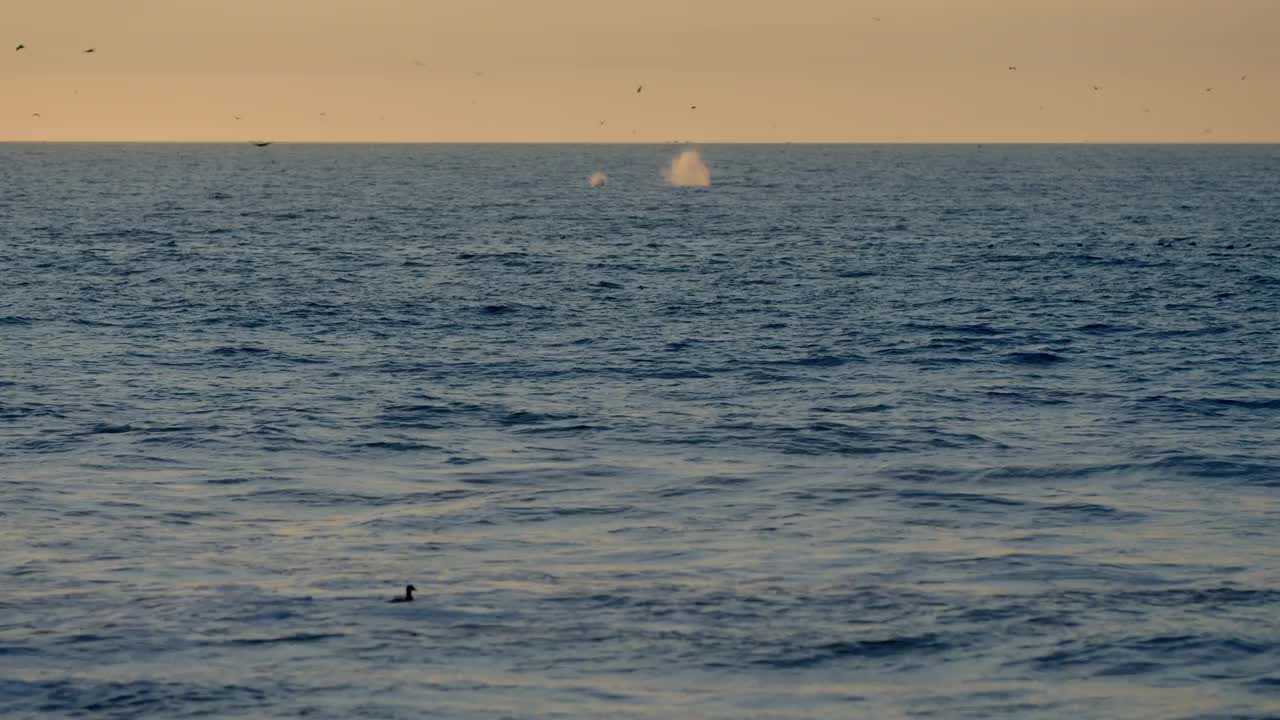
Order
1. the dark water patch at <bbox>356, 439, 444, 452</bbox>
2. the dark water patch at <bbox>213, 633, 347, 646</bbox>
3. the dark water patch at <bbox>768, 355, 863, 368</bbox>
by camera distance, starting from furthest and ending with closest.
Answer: the dark water patch at <bbox>768, 355, 863, 368</bbox> → the dark water patch at <bbox>356, 439, 444, 452</bbox> → the dark water patch at <bbox>213, 633, 347, 646</bbox>

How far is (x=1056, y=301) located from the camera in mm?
76688

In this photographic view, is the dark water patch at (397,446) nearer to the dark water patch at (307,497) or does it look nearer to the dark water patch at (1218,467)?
the dark water patch at (307,497)

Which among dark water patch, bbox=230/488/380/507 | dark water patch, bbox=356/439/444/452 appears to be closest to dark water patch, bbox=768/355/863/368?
dark water patch, bbox=356/439/444/452

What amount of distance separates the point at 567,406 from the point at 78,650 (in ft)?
76.6

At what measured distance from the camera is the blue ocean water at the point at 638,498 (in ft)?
83.2

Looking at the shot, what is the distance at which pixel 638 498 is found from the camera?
36844 mm

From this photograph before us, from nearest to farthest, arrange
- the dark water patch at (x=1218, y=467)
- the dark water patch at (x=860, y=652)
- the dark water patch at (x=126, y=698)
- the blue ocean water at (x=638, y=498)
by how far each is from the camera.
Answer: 1. the dark water patch at (x=126, y=698)
2. the blue ocean water at (x=638, y=498)
3. the dark water patch at (x=860, y=652)
4. the dark water patch at (x=1218, y=467)

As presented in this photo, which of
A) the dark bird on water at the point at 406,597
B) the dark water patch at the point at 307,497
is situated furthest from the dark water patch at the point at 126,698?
the dark water patch at the point at 307,497

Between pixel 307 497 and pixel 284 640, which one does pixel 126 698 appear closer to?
pixel 284 640

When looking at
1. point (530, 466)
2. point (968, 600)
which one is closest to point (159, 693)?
point (968, 600)

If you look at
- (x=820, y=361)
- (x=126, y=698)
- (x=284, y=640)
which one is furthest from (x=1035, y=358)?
(x=126, y=698)

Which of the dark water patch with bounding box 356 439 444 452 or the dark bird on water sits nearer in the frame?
the dark bird on water

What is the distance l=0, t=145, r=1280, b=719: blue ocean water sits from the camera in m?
25.4

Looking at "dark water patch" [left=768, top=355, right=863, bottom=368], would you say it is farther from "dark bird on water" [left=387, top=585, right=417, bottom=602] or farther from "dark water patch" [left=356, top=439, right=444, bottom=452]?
"dark bird on water" [left=387, top=585, right=417, bottom=602]
